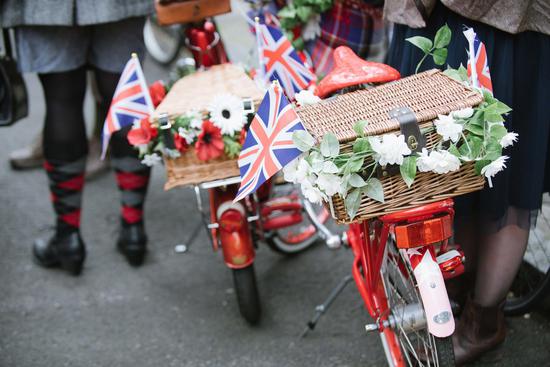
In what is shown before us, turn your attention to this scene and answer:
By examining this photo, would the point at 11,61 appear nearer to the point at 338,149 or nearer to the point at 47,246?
the point at 47,246

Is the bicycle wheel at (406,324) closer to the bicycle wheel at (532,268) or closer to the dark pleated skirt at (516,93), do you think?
the dark pleated skirt at (516,93)

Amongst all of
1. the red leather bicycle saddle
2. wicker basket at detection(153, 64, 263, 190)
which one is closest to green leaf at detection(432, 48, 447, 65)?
the red leather bicycle saddle

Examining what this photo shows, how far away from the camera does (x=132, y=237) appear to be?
348 centimetres

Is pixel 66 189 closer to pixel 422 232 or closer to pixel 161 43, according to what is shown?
pixel 422 232

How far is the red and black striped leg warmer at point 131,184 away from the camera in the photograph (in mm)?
3328

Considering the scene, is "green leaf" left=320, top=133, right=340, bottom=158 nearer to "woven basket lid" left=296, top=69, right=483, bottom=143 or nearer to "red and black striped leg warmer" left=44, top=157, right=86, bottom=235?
"woven basket lid" left=296, top=69, right=483, bottom=143

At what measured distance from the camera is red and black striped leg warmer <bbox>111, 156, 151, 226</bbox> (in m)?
3.33

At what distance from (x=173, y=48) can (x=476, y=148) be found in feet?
16.9

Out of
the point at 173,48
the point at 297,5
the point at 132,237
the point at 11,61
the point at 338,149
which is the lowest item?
the point at 173,48

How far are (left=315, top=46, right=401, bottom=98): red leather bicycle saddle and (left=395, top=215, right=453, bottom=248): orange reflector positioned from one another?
478 mm

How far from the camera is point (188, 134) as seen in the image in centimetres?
245

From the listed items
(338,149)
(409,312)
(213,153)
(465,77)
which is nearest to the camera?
(338,149)

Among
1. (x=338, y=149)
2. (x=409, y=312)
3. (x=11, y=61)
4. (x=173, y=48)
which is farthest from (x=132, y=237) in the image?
(x=173, y=48)

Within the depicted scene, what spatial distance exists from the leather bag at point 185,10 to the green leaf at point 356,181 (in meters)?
1.55
